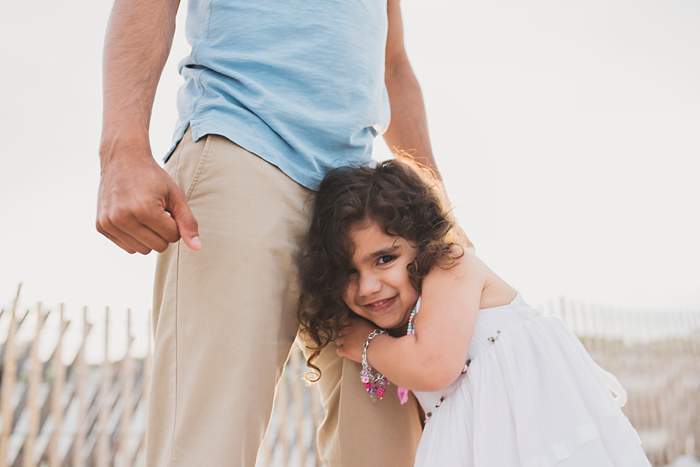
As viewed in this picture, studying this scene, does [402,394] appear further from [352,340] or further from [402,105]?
[402,105]

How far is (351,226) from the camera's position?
5.59 ft

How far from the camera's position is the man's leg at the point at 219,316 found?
1.19 metres

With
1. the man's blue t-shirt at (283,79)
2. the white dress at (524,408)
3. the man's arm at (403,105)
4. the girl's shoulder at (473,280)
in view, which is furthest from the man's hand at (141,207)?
the man's arm at (403,105)

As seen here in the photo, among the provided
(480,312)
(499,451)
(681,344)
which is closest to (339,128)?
(480,312)

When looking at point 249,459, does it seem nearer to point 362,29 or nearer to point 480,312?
point 480,312

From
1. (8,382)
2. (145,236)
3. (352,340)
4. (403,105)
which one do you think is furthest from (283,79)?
(8,382)

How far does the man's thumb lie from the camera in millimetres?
1120

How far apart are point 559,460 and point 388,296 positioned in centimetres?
57

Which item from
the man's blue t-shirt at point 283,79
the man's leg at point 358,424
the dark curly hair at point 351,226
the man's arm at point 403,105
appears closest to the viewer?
the man's blue t-shirt at point 283,79

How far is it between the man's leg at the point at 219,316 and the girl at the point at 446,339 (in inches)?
6.8

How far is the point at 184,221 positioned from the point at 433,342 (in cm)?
73

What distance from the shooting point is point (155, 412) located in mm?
1227

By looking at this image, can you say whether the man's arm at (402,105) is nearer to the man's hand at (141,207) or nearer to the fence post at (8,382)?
the man's hand at (141,207)

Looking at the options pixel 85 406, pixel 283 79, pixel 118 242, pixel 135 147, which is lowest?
pixel 85 406
